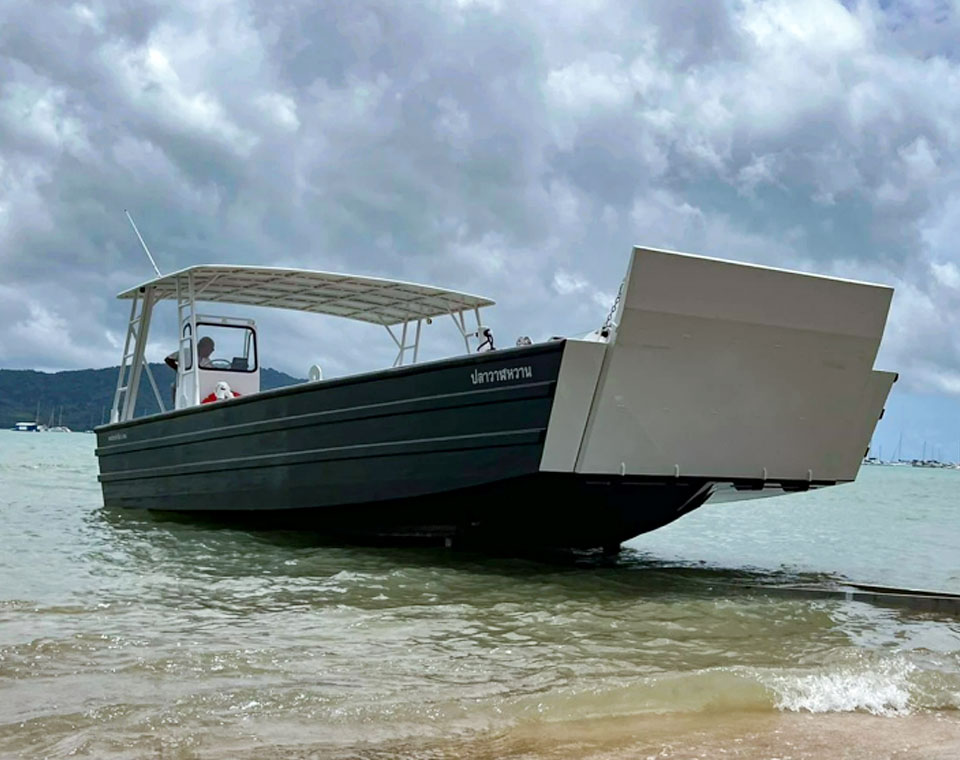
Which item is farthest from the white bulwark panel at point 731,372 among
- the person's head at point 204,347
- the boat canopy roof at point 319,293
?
the person's head at point 204,347

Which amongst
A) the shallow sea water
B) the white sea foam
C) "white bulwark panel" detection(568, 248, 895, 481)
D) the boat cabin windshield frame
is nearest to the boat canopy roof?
the boat cabin windshield frame

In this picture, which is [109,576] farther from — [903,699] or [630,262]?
[903,699]

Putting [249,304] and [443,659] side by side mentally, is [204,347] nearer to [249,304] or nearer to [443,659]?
[249,304]

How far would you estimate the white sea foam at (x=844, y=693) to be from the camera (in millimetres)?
4633

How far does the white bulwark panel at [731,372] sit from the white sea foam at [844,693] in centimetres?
300

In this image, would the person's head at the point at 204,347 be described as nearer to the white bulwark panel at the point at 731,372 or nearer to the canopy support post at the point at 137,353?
the canopy support post at the point at 137,353

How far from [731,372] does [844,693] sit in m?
3.54

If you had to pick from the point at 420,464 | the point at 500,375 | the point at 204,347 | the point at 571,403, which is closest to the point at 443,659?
the point at 571,403

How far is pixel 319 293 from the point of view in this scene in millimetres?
12188

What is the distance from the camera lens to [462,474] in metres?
8.45

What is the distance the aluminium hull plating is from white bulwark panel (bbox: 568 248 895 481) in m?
0.37

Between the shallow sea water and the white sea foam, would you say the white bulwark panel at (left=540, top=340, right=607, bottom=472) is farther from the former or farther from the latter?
the white sea foam

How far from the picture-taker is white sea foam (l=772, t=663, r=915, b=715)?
182 inches

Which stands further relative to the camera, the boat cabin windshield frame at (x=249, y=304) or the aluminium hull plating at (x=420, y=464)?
the boat cabin windshield frame at (x=249, y=304)
